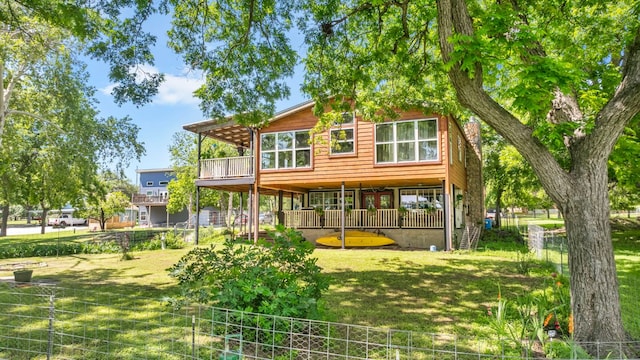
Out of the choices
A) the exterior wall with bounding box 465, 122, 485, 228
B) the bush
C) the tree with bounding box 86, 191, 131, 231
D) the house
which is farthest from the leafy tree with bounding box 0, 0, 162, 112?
the tree with bounding box 86, 191, 131, 231

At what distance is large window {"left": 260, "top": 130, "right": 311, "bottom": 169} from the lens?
55.5ft

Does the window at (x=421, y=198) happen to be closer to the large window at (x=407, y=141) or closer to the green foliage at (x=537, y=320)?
the large window at (x=407, y=141)

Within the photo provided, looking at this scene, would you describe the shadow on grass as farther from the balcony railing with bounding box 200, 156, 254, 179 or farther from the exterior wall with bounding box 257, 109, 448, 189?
the balcony railing with bounding box 200, 156, 254, 179

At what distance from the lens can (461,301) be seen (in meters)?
6.64

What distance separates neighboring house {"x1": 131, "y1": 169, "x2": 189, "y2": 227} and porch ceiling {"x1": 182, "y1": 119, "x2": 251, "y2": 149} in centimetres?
2367

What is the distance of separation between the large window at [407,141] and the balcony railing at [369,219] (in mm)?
2572

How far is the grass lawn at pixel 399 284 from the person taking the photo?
5.56 metres

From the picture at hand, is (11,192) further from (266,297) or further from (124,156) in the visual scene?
(266,297)

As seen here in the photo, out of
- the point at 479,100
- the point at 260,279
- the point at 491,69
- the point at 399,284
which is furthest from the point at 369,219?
the point at 260,279

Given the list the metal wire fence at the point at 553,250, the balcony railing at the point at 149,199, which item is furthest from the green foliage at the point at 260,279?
the balcony railing at the point at 149,199

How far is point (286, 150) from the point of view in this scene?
56.2 feet

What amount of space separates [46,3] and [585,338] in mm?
8769

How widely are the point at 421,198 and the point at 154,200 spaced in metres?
35.2

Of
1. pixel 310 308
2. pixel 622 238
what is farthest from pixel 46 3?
pixel 622 238
